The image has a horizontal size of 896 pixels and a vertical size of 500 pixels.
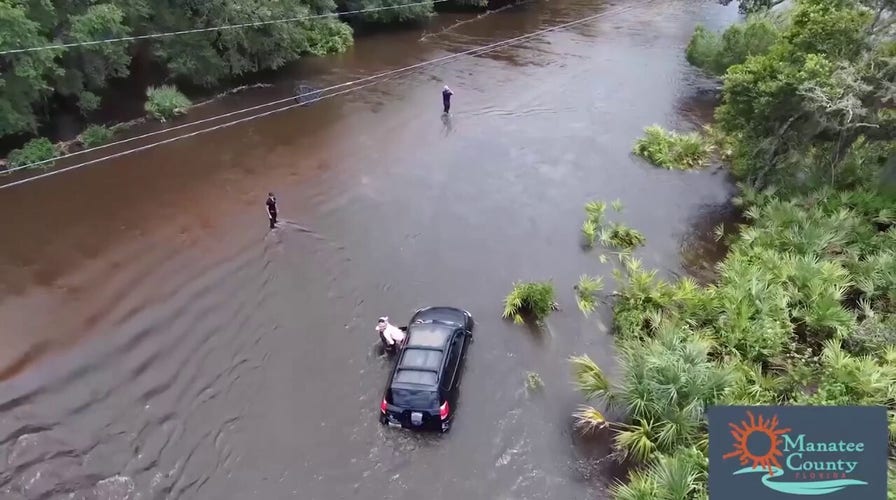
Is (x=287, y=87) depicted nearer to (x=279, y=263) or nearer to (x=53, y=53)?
(x=53, y=53)

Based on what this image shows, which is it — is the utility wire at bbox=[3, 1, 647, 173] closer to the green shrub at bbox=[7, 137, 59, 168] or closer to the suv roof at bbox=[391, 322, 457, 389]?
the green shrub at bbox=[7, 137, 59, 168]

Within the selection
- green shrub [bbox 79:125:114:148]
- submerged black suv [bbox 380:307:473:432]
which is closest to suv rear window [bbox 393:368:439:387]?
submerged black suv [bbox 380:307:473:432]

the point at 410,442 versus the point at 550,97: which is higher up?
the point at 550,97

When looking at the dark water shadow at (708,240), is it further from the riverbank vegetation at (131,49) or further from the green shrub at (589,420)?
the riverbank vegetation at (131,49)

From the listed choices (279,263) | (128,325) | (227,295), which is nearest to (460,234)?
(279,263)

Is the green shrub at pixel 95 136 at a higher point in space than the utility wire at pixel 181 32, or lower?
lower

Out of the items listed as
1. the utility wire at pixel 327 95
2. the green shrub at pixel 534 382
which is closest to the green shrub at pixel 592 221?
the green shrub at pixel 534 382

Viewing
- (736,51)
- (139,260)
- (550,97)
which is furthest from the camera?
(550,97)

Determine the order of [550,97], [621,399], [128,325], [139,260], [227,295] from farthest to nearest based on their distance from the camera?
[550,97]
[139,260]
[227,295]
[128,325]
[621,399]
